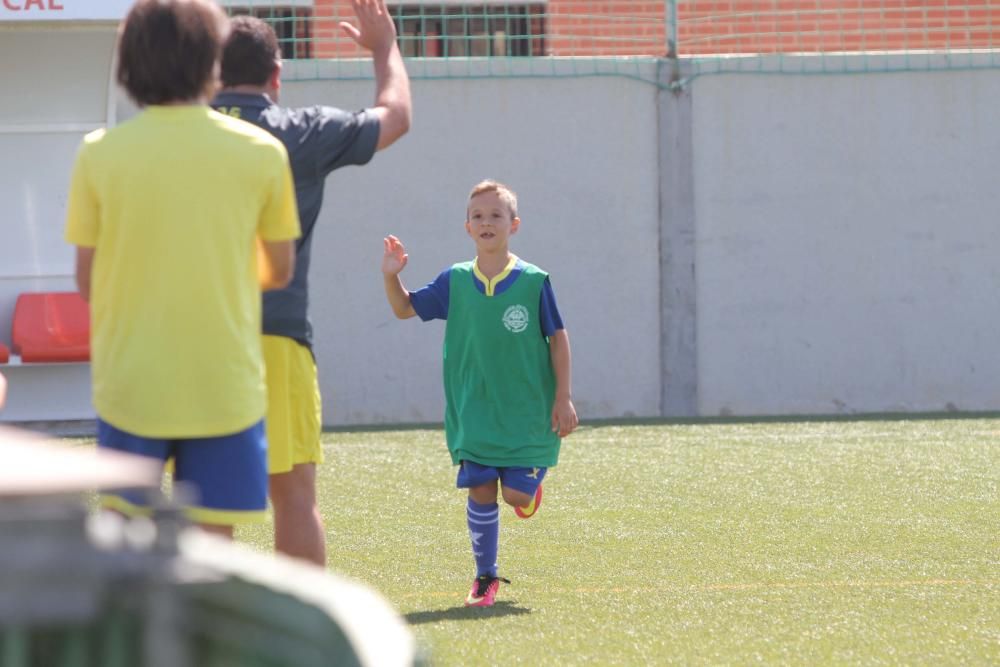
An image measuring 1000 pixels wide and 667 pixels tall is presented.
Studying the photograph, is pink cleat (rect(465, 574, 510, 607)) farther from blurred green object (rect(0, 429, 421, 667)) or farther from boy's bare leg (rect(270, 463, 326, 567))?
blurred green object (rect(0, 429, 421, 667))

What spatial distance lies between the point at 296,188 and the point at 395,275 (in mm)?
1375

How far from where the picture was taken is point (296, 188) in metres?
3.72

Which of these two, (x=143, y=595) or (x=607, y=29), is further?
(x=607, y=29)

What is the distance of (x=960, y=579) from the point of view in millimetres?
5117

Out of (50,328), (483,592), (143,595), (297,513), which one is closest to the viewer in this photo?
(143,595)

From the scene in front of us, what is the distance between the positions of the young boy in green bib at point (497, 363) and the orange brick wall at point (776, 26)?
673cm

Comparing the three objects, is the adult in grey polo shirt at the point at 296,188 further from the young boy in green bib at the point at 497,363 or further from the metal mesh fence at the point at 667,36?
the metal mesh fence at the point at 667,36

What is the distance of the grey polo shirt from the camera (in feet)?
12.0

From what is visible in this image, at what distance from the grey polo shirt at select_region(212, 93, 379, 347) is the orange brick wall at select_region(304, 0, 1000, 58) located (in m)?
8.25

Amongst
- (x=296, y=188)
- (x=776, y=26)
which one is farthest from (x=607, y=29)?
(x=296, y=188)

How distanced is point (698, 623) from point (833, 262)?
24.7 feet

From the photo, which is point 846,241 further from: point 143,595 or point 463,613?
point 143,595

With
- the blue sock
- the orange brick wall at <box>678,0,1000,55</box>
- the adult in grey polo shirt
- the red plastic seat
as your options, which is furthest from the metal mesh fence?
the adult in grey polo shirt

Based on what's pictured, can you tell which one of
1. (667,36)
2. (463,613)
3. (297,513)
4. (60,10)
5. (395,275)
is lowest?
(463,613)
